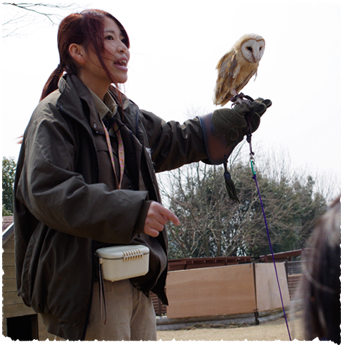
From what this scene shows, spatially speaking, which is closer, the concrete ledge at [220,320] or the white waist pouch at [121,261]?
the white waist pouch at [121,261]

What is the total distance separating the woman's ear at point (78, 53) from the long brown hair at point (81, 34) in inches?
0.9

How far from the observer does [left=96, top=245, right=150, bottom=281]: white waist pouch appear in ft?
4.37

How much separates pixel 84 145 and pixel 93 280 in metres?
0.54

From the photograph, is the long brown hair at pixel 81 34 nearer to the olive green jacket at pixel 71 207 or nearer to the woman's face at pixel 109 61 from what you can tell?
the woman's face at pixel 109 61

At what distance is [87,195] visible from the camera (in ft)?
4.08

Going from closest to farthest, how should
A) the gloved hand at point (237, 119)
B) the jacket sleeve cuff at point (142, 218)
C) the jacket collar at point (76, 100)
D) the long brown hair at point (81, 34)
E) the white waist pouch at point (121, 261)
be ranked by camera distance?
the jacket sleeve cuff at point (142, 218)
the white waist pouch at point (121, 261)
the jacket collar at point (76, 100)
the long brown hair at point (81, 34)
the gloved hand at point (237, 119)

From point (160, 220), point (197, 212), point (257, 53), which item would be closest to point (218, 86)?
point (257, 53)

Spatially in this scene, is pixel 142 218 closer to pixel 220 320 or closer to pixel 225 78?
pixel 225 78

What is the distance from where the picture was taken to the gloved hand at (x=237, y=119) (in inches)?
82.8

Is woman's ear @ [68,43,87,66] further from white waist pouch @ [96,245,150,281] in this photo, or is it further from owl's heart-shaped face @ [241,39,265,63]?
owl's heart-shaped face @ [241,39,265,63]

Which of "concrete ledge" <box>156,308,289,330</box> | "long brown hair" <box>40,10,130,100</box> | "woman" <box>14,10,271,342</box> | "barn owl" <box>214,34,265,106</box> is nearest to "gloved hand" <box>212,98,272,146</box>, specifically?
"barn owl" <box>214,34,265,106</box>

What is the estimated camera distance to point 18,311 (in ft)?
15.5

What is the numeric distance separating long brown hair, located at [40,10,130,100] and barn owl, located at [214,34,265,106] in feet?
3.15

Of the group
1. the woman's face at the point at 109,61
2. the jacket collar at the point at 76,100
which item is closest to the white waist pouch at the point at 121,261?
the jacket collar at the point at 76,100
